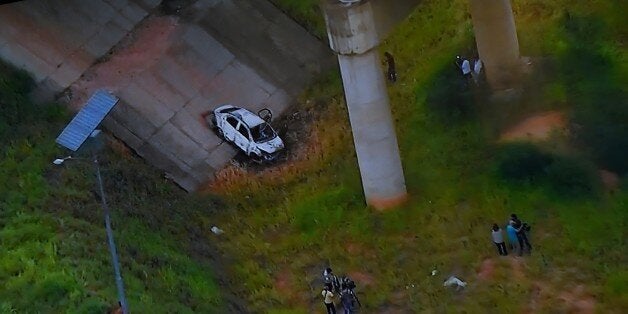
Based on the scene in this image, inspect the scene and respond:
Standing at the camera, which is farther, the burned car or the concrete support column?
the burned car

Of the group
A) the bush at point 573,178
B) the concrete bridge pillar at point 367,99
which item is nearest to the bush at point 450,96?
the concrete bridge pillar at point 367,99

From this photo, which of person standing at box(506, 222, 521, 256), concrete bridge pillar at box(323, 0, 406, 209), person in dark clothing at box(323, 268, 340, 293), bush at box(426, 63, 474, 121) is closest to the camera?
person in dark clothing at box(323, 268, 340, 293)

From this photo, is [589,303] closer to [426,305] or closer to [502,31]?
[426,305]

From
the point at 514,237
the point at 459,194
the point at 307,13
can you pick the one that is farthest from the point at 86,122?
the point at 307,13

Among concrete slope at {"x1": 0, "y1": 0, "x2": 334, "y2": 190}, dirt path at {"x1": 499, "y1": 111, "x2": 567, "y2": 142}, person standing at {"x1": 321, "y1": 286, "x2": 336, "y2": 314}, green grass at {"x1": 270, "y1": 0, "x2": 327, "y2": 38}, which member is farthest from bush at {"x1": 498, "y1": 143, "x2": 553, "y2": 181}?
green grass at {"x1": 270, "y1": 0, "x2": 327, "y2": 38}

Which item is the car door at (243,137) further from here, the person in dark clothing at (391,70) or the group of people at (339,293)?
the group of people at (339,293)

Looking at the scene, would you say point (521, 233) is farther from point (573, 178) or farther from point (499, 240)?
point (573, 178)

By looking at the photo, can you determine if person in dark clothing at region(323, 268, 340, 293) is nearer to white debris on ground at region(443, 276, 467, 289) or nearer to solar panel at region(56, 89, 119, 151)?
white debris on ground at region(443, 276, 467, 289)

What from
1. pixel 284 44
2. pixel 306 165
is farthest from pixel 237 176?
pixel 284 44
